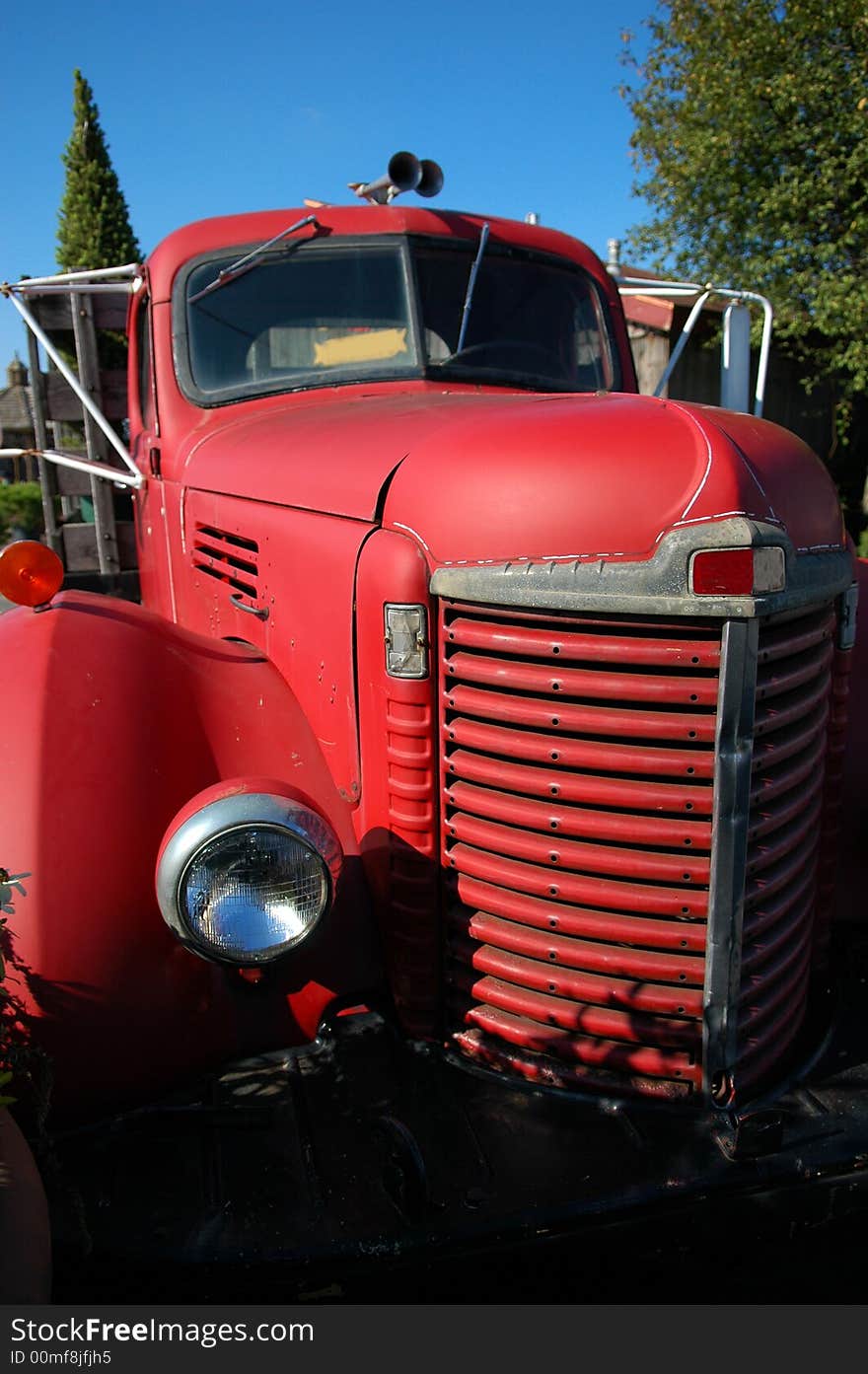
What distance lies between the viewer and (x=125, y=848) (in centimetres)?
208

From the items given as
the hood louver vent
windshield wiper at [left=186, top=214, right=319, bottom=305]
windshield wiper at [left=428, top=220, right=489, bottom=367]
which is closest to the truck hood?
the hood louver vent

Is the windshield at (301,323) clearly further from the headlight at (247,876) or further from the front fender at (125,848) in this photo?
the headlight at (247,876)

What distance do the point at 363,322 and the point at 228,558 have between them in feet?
3.50

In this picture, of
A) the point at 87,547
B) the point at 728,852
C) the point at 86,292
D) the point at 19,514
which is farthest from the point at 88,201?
the point at 728,852

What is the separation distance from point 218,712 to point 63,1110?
2.99 ft

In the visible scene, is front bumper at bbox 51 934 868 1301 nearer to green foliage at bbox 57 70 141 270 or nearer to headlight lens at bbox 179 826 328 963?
headlight lens at bbox 179 826 328 963

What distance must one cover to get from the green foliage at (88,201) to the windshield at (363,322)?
752 inches

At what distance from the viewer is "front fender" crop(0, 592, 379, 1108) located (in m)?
1.97

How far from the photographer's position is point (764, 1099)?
6.82ft

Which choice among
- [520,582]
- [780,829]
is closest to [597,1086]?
[780,829]

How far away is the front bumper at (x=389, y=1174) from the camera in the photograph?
1.69 metres

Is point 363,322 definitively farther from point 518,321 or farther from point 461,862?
point 461,862

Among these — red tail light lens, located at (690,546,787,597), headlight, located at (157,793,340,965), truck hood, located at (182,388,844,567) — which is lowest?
headlight, located at (157,793,340,965)

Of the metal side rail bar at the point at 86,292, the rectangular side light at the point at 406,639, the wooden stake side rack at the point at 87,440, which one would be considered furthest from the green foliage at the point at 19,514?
the rectangular side light at the point at 406,639
